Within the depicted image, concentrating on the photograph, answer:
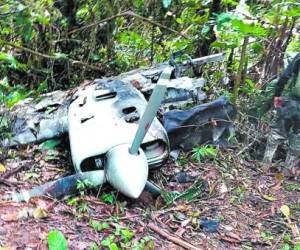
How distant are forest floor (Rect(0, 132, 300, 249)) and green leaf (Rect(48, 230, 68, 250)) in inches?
4.1

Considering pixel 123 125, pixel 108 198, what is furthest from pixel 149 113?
pixel 108 198

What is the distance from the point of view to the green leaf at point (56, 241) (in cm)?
333

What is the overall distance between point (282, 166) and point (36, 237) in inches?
137

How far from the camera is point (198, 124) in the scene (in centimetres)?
579

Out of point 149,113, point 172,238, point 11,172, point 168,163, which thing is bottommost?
point 168,163

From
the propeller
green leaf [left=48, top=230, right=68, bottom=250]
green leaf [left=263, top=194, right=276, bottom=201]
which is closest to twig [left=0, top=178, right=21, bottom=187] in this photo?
the propeller

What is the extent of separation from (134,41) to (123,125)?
3.38 meters

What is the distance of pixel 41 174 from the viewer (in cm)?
471

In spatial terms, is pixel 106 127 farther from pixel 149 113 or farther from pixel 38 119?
pixel 38 119

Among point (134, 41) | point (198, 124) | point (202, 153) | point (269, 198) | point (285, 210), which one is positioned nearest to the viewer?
point (285, 210)

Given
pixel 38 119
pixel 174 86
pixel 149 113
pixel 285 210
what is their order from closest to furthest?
pixel 149 113
pixel 285 210
pixel 38 119
pixel 174 86

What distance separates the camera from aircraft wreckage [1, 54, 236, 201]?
4270 millimetres

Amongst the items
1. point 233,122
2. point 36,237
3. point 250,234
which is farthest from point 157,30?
point 36,237

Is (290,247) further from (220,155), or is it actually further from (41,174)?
(41,174)
